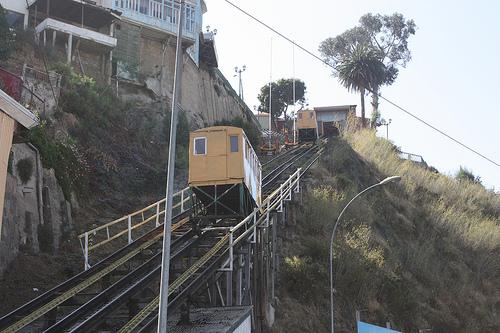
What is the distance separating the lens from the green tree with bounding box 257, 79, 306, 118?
268 feet

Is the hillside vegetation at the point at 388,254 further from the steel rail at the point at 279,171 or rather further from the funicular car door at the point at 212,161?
the funicular car door at the point at 212,161

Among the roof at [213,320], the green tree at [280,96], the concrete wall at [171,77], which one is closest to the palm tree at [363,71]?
the green tree at [280,96]

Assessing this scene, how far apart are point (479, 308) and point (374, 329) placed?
16.0m

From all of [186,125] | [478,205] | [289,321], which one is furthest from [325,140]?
[289,321]

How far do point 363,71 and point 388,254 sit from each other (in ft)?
121

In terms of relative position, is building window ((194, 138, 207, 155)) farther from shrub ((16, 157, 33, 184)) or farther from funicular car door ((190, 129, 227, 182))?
shrub ((16, 157, 33, 184))

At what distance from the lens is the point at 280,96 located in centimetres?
8212

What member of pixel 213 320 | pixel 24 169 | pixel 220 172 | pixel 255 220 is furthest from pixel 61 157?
pixel 213 320

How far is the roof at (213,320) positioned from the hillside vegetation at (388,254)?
754 cm

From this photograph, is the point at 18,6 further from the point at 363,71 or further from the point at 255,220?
the point at 363,71

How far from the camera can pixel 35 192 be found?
2119cm

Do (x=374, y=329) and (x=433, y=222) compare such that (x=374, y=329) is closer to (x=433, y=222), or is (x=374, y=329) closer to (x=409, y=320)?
(x=409, y=320)

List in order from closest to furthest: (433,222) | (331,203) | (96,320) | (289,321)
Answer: (96,320) → (289,321) → (331,203) → (433,222)

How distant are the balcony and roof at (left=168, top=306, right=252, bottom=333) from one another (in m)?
30.6
